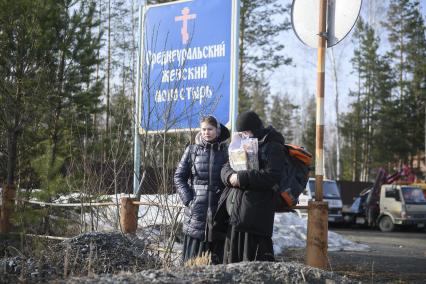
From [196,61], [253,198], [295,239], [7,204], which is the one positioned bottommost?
[295,239]

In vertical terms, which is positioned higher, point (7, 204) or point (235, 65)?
point (235, 65)

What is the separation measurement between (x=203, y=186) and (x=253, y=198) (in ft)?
1.99

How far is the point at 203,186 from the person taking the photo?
5.23m

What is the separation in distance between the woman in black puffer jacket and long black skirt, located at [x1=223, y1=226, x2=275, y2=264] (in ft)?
0.85

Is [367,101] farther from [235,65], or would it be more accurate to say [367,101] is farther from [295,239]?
[235,65]

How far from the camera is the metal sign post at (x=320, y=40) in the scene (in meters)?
5.36

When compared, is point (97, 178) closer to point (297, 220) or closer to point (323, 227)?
point (323, 227)

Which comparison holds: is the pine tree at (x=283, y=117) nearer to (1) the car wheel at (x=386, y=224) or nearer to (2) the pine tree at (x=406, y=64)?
(2) the pine tree at (x=406, y=64)

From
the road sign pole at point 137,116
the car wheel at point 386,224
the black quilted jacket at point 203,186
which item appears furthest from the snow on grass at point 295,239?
the car wheel at point 386,224

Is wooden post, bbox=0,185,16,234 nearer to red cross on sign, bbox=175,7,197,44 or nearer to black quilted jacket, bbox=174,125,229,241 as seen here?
red cross on sign, bbox=175,7,197,44

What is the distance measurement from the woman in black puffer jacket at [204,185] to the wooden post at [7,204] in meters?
4.45

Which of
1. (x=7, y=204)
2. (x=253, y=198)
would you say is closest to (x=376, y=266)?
(x=253, y=198)

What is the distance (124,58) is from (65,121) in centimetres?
1665

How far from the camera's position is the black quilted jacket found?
521 cm
